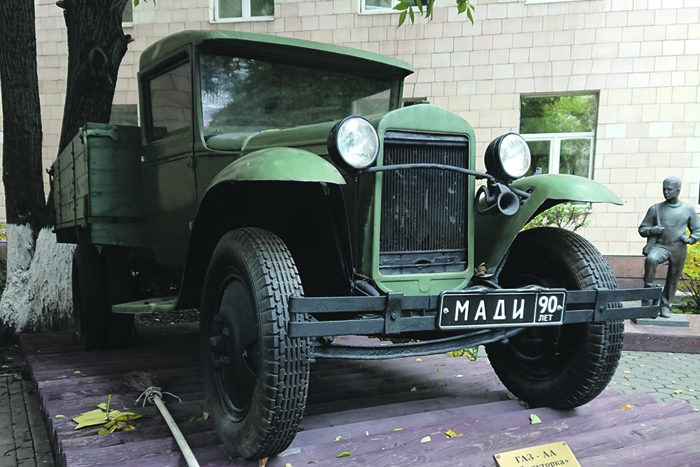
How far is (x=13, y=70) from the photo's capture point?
533 centimetres

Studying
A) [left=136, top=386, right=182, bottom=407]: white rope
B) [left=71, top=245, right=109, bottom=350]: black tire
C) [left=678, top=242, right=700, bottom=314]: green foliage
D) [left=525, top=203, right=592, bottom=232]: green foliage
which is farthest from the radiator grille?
[left=525, top=203, right=592, bottom=232]: green foliage

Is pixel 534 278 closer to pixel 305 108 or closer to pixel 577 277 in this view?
pixel 577 277

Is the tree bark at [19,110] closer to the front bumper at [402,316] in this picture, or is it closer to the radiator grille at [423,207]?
the front bumper at [402,316]

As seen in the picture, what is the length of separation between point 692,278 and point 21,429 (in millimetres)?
7486

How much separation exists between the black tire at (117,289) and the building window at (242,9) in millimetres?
7041

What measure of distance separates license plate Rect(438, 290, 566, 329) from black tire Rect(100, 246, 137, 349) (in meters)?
2.95

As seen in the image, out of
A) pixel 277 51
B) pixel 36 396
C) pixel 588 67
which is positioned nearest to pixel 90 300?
pixel 36 396

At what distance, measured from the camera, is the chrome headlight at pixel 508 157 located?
9.50 feet

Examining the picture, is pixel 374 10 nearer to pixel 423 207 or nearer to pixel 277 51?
pixel 277 51

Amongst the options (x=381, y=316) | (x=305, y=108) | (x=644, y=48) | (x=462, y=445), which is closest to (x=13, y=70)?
(x=305, y=108)

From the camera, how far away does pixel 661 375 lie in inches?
198

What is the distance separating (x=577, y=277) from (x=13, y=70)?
5267mm

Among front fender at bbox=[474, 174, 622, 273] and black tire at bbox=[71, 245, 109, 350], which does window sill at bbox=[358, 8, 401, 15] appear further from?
front fender at bbox=[474, 174, 622, 273]

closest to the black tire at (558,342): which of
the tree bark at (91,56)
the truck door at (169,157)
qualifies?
the truck door at (169,157)
